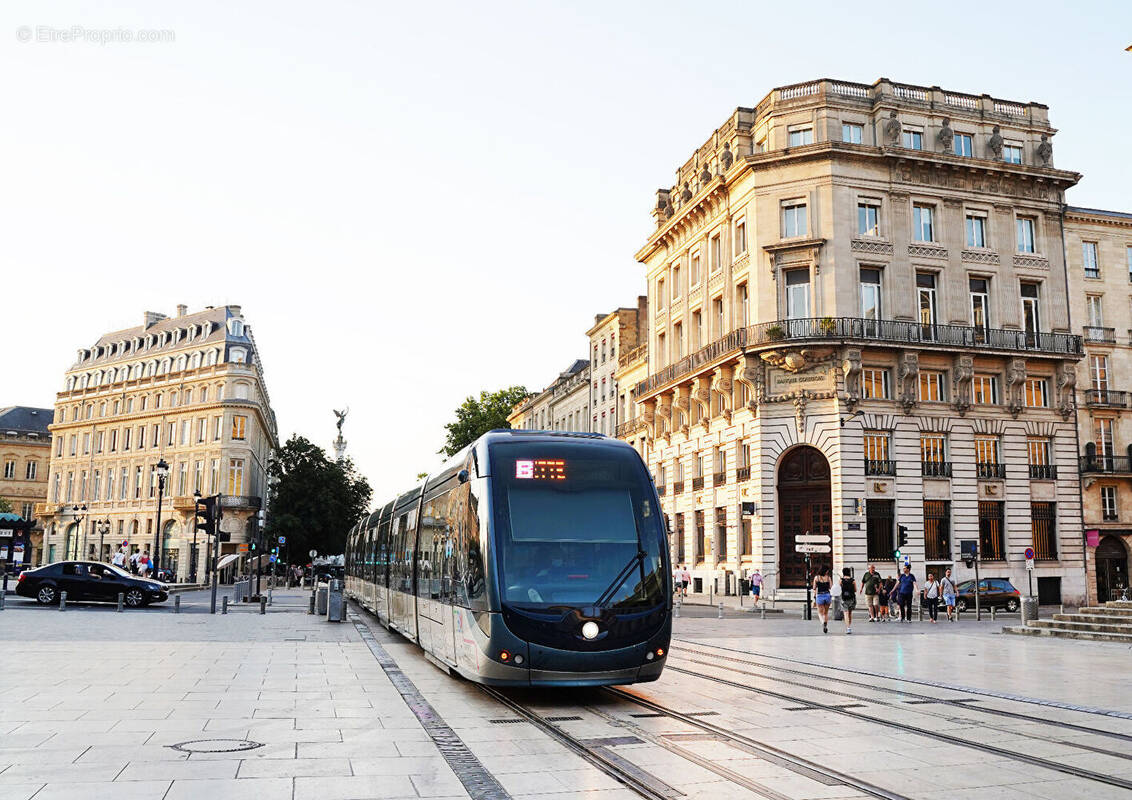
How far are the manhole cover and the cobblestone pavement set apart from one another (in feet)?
0.12

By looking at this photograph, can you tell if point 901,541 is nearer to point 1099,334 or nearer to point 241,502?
point 1099,334

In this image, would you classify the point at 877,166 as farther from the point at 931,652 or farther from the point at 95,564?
the point at 95,564

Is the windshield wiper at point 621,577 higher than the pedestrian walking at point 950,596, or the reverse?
the windshield wiper at point 621,577

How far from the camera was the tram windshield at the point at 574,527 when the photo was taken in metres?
10.9

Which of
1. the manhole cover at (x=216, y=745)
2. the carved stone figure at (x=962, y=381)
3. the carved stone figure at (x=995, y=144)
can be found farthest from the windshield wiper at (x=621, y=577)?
the carved stone figure at (x=995, y=144)

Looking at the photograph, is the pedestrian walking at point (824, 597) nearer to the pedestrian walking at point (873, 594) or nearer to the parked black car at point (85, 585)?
the pedestrian walking at point (873, 594)

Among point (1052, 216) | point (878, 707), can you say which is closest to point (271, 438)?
point (1052, 216)

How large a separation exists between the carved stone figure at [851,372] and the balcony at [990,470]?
21.0 feet

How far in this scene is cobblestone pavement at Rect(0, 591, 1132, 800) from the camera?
286 inches

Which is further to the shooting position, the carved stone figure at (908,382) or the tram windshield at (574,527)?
the carved stone figure at (908,382)

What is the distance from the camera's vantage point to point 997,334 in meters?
43.0

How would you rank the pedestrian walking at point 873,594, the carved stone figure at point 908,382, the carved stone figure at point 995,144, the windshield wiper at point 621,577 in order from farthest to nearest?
the carved stone figure at point 995,144, the carved stone figure at point 908,382, the pedestrian walking at point 873,594, the windshield wiper at point 621,577

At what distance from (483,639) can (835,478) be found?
31.5 metres

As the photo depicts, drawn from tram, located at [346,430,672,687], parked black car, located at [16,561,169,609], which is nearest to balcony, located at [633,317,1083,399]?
parked black car, located at [16,561,169,609]
